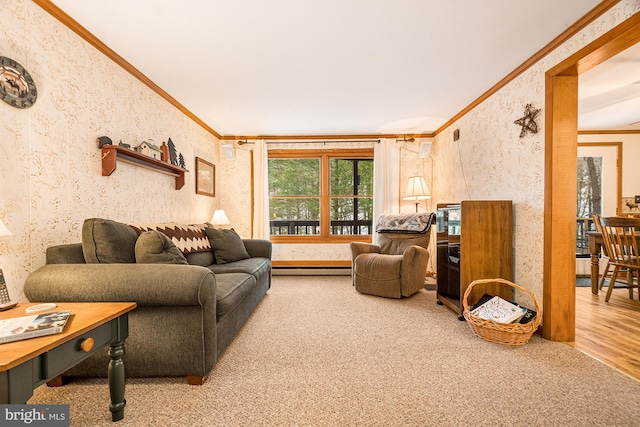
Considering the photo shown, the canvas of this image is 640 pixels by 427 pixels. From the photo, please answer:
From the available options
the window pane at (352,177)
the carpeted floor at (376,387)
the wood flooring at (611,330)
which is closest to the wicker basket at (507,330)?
the carpeted floor at (376,387)

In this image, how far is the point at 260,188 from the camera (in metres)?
4.59

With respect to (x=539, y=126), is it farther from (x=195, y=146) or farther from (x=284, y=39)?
(x=195, y=146)

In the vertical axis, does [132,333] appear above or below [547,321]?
above

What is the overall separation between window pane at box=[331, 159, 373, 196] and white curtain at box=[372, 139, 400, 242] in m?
0.26

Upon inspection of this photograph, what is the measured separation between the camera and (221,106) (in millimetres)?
3414

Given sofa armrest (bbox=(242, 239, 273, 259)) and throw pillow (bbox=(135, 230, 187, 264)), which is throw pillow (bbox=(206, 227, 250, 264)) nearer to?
sofa armrest (bbox=(242, 239, 273, 259))

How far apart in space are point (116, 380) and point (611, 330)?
3492 millimetres

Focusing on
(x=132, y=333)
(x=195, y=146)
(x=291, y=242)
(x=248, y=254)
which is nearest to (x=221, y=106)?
(x=195, y=146)

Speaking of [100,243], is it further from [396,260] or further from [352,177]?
[352,177]

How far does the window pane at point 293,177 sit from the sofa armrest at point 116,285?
11.1 feet

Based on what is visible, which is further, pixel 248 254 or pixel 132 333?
pixel 248 254

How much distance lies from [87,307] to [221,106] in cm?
276

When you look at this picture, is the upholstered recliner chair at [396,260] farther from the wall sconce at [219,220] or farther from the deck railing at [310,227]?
the wall sconce at [219,220]

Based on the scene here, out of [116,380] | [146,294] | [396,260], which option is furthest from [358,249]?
[116,380]
